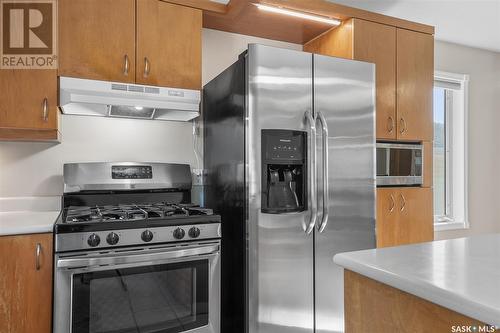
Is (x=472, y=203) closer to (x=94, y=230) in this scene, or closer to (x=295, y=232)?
(x=295, y=232)

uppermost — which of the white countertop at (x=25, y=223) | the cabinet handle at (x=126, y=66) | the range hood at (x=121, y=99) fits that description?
the cabinet handle at (x=126, y=66)

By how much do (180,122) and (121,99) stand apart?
622mm

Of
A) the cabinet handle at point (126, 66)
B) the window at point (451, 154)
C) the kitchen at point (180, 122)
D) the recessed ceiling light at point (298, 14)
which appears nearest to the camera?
the kitchen at point (180, 122)

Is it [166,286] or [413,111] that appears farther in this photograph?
[413,111]

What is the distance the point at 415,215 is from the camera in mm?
2695

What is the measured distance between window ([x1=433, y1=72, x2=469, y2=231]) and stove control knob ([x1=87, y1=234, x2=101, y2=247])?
136 inches

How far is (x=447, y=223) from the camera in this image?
3725mm

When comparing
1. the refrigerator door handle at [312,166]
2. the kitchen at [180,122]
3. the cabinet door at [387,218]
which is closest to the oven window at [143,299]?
the kitchen at [180,122]

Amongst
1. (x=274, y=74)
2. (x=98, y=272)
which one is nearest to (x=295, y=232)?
(x=274, y=74)

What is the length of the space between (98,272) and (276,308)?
923mm

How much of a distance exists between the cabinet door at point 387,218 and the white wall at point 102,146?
1418 mm

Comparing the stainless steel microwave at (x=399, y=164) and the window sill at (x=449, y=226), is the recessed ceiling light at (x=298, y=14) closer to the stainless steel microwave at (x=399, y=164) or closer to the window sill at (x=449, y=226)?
the stainless steel microwave at (x=399, y=164)

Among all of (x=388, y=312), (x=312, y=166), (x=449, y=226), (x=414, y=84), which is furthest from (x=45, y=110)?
(x=449, y=226)

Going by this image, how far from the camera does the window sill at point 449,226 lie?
3.66m
